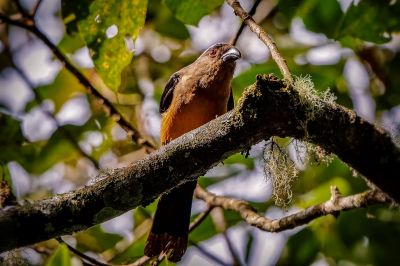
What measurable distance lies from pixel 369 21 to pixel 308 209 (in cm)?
153

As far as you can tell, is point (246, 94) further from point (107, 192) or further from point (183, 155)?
point (107, 192)

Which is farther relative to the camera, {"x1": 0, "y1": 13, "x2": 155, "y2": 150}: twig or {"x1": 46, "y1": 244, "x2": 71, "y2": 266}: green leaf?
{"x1": 0, "y1": 13, "x2": 155, "y2": 150}: twig

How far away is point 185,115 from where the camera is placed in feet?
10.8

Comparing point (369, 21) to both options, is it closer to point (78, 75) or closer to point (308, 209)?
point (308, 209)

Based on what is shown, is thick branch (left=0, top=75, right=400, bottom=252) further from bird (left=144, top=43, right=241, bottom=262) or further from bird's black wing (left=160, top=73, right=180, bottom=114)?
bird's black wing (left=160, top=73, right=180, bottom=114)

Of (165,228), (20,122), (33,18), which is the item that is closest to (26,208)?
(165,228)

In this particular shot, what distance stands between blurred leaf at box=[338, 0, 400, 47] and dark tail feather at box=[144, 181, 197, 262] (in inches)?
51.9

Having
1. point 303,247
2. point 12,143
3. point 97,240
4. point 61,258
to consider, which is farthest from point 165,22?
point 61,258

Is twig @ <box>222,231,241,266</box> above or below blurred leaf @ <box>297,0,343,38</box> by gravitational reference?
below

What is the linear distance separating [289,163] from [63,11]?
5.48ft

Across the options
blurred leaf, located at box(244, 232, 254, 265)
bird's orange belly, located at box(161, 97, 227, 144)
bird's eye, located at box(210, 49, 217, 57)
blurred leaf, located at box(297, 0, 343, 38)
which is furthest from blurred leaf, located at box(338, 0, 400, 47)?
blurred leaf, located at box(244, 232, 254, 265)

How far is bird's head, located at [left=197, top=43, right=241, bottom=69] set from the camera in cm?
346

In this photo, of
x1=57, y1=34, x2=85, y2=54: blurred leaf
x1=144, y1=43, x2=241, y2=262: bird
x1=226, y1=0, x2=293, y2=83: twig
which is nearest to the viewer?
x1=226, y1=0, x2=293, y2=83: twig

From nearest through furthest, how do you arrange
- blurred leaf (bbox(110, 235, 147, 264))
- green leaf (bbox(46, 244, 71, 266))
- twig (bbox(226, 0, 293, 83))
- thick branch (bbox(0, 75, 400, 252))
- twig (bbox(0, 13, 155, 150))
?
thick branch (bbox(0, 75, 400, 252))
twig (bbox(226, 0, 293, 83))
green leaf (bbox(46, 244, 71, 266))
twig (bbox(0, 13, 155, 150))
blurred leaf (bbox(110, 235, 147, 264))
